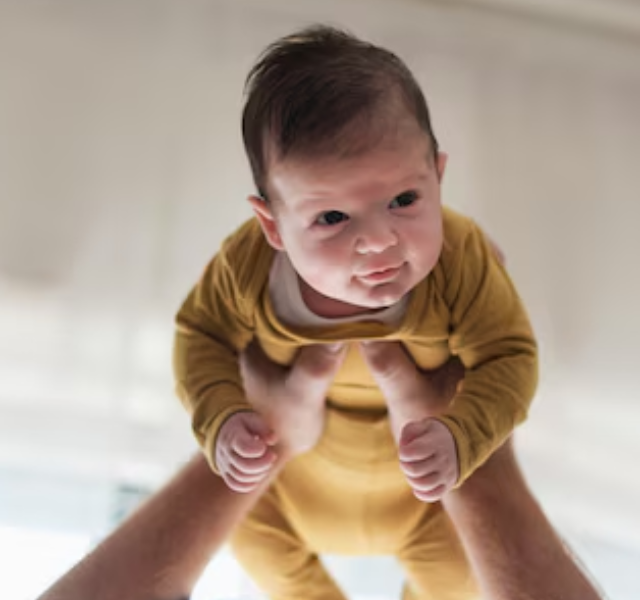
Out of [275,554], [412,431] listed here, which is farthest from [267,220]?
[275,554]

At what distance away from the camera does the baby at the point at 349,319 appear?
0.58 meters

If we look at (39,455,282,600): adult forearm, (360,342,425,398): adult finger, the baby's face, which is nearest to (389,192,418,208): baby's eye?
the baby's face

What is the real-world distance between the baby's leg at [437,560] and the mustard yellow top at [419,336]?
4.4 inches

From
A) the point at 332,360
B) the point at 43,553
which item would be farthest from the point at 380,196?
the point at 43,553

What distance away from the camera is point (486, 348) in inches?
26.2

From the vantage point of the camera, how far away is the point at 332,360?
2.22ft

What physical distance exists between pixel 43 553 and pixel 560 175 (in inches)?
26.0

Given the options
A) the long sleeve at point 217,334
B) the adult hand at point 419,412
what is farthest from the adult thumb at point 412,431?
the long sleeve at point 217,334

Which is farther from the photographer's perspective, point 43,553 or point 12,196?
point 12,196

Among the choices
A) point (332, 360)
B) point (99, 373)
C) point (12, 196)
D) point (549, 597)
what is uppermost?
point (12, 196)

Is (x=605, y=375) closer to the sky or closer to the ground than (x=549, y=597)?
closer to the sky

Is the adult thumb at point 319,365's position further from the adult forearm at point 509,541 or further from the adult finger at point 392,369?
the adult forearm at point 509,541

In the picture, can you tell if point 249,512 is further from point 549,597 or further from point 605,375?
point 605,375

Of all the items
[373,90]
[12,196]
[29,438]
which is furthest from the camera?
[12,196]
